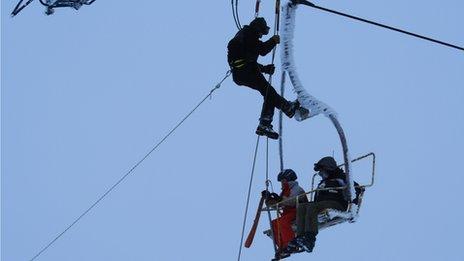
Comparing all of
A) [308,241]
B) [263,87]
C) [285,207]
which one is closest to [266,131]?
[263,87]

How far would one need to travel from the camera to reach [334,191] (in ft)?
46.0

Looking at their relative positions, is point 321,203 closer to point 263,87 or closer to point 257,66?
point 263,87

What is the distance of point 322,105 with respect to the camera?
13500mm

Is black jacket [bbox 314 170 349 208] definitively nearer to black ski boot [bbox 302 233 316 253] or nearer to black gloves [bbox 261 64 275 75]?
black ski boot [bbox 302 233 316 253]

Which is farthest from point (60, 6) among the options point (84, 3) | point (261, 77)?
point (261, 77)

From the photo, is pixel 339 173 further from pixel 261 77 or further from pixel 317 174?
pixel 261 77

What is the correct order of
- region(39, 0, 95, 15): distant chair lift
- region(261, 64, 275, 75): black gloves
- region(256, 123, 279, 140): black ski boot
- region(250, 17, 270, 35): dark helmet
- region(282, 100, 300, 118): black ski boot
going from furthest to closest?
region(39, 0, 95, 15): distant chair lift
region(261, 64, 275, 75): black gloves
region(256, 123, 279, 140): black ski boot
region(282, 100, 300, 118): black ski boot
region(250, 17, 270, 35): dark helmet

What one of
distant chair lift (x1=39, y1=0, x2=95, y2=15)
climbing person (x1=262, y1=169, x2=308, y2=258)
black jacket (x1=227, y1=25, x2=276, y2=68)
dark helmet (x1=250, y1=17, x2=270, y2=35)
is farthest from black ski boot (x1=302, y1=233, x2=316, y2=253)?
distant chair lift (x1=39, y1=0, x2=95, y2=15)

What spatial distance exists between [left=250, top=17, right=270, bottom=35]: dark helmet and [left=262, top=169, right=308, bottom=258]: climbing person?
2.34m

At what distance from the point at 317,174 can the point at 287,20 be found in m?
2.88

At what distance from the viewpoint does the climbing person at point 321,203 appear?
1379cm

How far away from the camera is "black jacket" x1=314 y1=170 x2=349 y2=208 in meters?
14.0

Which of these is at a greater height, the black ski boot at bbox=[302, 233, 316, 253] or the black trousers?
the black trousers

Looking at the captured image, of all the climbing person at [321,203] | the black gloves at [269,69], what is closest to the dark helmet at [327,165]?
the climbing person at [321,203]
